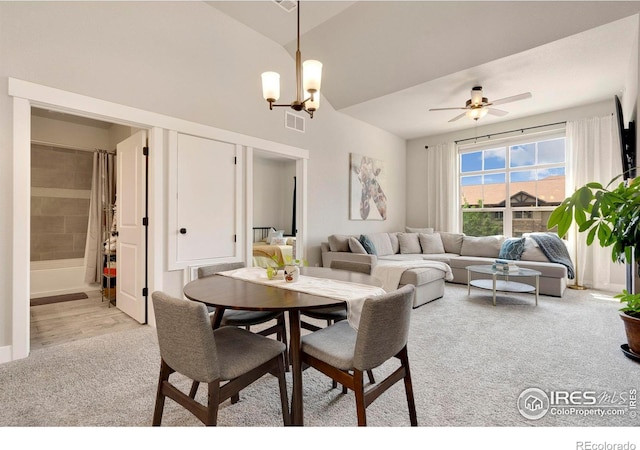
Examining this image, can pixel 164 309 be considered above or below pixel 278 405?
above

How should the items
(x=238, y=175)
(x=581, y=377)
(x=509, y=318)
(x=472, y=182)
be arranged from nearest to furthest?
(x=581, y=377), (x=509, y=318), (x=238, y=175), (x=472, y=182)

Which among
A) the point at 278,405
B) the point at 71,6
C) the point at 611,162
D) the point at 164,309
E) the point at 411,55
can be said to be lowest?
the point at 278,405

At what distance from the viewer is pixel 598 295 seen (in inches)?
165

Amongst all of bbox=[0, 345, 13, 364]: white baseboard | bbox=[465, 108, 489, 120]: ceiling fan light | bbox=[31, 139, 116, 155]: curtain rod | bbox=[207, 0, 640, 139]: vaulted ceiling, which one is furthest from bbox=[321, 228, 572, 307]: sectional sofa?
bbox=[31, 139, 116, 155]: curtain rod

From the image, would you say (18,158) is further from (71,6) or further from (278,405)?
(278,405)

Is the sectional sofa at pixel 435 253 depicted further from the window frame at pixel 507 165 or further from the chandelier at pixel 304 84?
the chandelier at pixel 304 84

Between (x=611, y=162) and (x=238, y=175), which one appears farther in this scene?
(x=611, y=162)

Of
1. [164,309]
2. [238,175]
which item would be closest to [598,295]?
[238,175]

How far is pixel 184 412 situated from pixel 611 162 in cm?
610

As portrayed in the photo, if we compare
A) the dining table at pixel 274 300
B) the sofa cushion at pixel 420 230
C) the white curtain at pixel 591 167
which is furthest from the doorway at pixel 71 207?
the white curtain at pixel 591 167

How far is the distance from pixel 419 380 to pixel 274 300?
120cm

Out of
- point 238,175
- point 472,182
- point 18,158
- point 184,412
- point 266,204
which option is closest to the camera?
point 184,412
